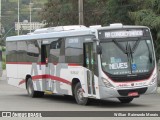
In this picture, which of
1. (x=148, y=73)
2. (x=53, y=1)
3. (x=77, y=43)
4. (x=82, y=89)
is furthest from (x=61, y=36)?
(x=53, y=1)

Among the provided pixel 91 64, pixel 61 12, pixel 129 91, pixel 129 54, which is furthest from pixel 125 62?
pixel 61 12

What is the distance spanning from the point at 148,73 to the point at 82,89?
2585 mm

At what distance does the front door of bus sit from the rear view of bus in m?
0.35

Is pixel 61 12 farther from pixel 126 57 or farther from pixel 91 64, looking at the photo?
pixel 126 57

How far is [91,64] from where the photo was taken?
1948 centimetres

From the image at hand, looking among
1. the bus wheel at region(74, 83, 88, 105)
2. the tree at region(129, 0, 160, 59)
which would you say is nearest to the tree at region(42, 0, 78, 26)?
the tree at region(129, 0, 160, 59)

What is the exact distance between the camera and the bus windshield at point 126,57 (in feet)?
62.3

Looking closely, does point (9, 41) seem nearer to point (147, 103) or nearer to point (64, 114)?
point (147, 103)

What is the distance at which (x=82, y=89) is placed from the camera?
2000cm

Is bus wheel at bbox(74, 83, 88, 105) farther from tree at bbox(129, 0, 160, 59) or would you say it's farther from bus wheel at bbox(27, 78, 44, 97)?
tree at bbox(129, 0, 160, 59)

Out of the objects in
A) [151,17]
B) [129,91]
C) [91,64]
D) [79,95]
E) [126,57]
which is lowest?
[79,95]

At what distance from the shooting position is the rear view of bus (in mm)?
18859

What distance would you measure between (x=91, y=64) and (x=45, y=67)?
4.62 meters

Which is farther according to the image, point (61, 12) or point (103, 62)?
point (61, 12)
